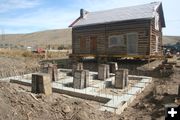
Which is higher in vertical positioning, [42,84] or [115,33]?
[115,33]

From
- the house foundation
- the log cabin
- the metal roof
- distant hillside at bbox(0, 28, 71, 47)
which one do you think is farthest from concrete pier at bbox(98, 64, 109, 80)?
distant hillside at bbox(0, 28, 71, 47)

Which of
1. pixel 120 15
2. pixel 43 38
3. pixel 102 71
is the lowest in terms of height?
pixel 102 71

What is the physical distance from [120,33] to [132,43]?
1416 millimetres

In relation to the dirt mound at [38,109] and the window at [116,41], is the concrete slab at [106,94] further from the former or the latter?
the window at [116,41]

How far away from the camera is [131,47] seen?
18141 millimetres

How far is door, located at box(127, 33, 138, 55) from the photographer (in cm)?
1783

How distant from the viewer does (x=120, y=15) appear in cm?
1944

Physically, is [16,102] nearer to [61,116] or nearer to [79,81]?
[61,116]

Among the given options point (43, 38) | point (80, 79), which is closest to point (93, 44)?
point (80, 79)

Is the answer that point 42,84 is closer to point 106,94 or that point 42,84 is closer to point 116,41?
point 106,94

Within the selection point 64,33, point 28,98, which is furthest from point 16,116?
point 64,33

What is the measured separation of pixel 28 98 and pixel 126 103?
154 inches

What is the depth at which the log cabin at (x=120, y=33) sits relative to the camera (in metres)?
17.3

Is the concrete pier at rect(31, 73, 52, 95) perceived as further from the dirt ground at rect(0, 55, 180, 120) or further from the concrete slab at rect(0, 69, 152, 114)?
the dirt ground at rect(0, 55, 180, 120)
